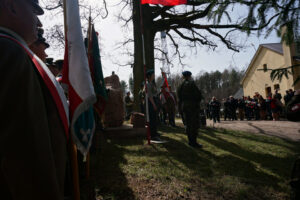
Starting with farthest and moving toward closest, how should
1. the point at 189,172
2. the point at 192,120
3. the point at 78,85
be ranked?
the point at 192,120 → the point at 189,172 → the point at 78,85

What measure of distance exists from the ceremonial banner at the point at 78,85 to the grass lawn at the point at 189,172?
148cm

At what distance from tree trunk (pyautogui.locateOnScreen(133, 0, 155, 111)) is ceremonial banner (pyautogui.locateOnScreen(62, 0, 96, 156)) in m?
7.72

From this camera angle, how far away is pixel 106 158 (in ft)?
13.7

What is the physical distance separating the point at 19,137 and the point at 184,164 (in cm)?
364

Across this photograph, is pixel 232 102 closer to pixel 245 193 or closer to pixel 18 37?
pixel 245 193

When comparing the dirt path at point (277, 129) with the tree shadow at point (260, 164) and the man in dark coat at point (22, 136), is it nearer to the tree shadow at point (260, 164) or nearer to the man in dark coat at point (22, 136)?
the tree shadow at point (260, 164)

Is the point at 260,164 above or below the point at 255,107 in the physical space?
below

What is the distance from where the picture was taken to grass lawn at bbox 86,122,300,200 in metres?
2.74

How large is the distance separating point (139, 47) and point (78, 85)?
29.4 ft

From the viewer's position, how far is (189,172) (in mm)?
3494

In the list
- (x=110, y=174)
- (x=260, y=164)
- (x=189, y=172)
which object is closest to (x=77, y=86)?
(x=110, y=174)

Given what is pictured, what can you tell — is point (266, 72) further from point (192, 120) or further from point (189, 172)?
point (189, 172)

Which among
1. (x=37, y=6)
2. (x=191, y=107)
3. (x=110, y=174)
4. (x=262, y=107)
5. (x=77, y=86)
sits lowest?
(x=110, y=174)

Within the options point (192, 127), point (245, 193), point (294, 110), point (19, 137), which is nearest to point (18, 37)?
point (19, 137)
